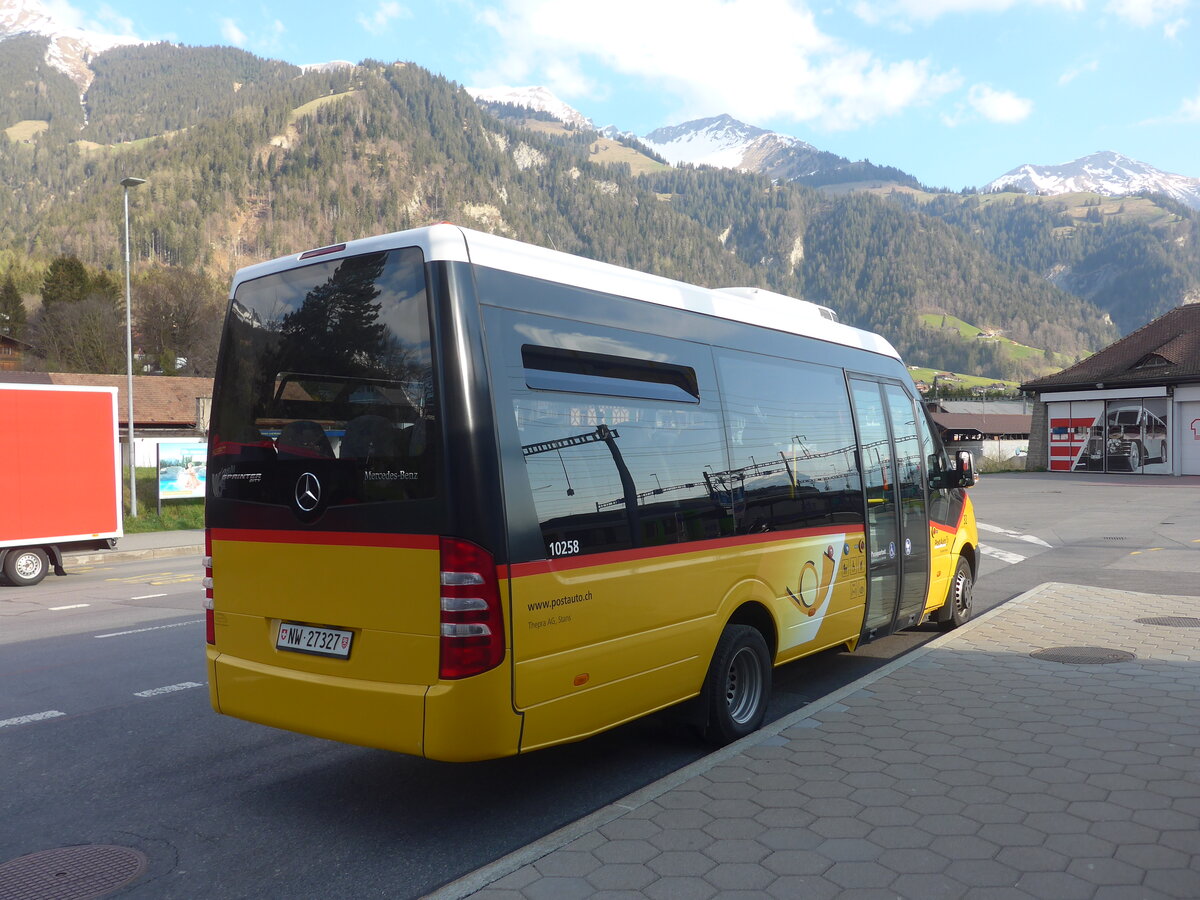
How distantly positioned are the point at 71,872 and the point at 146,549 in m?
17.9

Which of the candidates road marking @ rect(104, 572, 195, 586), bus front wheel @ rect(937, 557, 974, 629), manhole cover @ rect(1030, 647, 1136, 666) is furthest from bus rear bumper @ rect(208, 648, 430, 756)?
road marking @ rect(104, 572, 195, 586)

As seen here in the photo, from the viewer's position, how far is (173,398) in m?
56.0

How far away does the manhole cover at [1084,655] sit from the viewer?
24.3 ft

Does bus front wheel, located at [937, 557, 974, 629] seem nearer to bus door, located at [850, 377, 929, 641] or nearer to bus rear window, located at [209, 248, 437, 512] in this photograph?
bus door, located at [850, 377, 929, 641]

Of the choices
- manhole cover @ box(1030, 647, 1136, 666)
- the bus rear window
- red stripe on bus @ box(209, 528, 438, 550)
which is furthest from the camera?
manhole cover @ box(1030, 647, 1136, 666)

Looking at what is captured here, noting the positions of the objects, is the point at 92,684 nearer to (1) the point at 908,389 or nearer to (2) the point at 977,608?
(1) the point at 908,389

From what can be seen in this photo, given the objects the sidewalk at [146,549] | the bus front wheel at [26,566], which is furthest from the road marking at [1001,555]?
the sidewalk at [146,549]

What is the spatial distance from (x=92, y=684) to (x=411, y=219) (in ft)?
551

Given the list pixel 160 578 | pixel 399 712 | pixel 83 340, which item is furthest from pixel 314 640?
pixel 83 340

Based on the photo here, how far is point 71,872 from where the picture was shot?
4.14 m

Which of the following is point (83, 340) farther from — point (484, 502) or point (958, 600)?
point (484, 502)

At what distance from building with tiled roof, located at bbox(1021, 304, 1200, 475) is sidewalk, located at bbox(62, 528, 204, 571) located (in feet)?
128

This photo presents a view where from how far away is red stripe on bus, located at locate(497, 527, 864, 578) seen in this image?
4215mm

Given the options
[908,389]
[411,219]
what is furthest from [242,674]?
[411,219]
